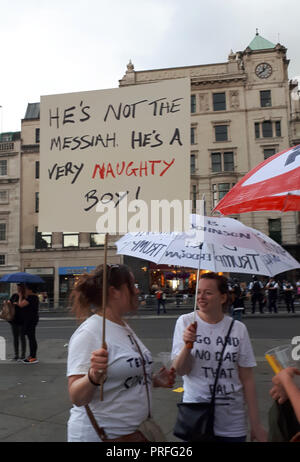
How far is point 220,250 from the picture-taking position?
390 cm

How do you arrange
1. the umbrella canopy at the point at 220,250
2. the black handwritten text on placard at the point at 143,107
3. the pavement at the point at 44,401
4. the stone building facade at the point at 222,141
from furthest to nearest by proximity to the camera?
the stone building facade at the point at 222,141 → the pavement at the point at 44,401 → the umbrella canopy at the point at 220,250 → the black handwritten text on placard at the point at 143,107

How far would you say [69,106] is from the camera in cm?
278

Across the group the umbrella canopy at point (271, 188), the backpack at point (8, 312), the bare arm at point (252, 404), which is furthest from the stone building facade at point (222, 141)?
the bare arm at point (252, 404)

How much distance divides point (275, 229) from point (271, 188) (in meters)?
34.2

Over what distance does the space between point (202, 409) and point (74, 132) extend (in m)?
2.13

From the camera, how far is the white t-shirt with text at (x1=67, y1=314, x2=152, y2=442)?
1.94 meters

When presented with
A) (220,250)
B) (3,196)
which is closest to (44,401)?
(220,250)

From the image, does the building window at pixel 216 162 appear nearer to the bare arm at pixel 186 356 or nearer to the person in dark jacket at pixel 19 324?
the person in dark jacket at pixel 19 324

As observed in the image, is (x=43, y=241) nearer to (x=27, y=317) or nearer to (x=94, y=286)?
(x=27, y=317)

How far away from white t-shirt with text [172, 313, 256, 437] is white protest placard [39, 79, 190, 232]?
901 millimetres

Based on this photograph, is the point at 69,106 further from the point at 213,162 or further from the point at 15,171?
the point at 15,171

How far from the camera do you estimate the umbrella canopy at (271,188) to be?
3172 mm

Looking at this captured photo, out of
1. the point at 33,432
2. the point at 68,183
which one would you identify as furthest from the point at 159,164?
the point at 33,432

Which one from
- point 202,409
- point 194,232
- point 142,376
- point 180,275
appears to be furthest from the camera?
point 180,275
